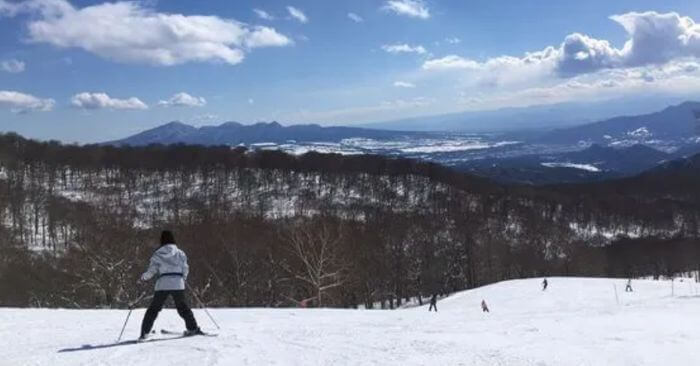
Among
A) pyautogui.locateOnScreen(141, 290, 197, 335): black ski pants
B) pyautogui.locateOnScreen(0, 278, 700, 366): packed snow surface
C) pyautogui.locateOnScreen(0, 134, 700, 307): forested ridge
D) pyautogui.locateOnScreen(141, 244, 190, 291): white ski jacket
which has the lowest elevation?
pyautogui.locateOnScreen(0, 134, 700, 307): forested ridge

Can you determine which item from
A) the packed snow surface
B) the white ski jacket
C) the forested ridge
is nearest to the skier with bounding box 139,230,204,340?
the white ski jacket

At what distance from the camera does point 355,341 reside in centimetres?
1341

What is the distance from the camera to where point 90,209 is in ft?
319

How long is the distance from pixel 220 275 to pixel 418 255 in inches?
1991

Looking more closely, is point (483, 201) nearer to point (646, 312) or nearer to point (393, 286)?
point (393, 286)

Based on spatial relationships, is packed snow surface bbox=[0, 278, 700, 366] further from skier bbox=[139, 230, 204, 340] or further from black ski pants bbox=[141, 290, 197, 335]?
skier bbox=[139, 230, 204, 340]

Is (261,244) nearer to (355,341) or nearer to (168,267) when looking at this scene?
(355,341)

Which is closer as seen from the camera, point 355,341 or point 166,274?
point 166,274

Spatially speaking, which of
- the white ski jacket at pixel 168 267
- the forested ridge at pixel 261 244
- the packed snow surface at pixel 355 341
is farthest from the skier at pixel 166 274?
the forested ridge at pixel 261 244

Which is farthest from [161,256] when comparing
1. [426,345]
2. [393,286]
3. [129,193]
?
[129,193]

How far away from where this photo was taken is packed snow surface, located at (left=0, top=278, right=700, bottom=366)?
11469mm

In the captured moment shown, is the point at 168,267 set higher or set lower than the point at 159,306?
higher

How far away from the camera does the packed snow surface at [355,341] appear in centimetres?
1147

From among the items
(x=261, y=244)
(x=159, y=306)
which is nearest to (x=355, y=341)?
(x=159, y=306)
